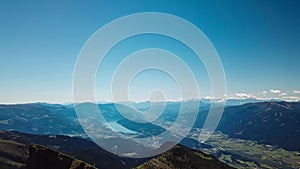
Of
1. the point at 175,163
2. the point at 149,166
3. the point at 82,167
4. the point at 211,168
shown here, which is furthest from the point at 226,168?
the point at 82,167

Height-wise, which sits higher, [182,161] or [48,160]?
[48,160]

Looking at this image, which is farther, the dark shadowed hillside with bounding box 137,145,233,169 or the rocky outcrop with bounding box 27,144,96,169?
the dark shadowed hillside with bounding box 137,145,233,169

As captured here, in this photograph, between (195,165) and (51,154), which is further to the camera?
(195,165)

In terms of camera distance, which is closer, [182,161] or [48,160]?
[48,160]

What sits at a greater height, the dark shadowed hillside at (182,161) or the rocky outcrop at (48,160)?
the rocky outcrop at (48,160)

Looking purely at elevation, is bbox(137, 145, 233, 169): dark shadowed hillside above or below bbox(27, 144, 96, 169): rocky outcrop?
below

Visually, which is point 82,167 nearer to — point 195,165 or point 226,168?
point 195,165

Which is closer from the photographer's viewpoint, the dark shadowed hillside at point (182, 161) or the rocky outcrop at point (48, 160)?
the rocky outcrop at point (48, 160)

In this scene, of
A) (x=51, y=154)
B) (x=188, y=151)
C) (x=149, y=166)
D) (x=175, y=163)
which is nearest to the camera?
(x=51, y=154)
